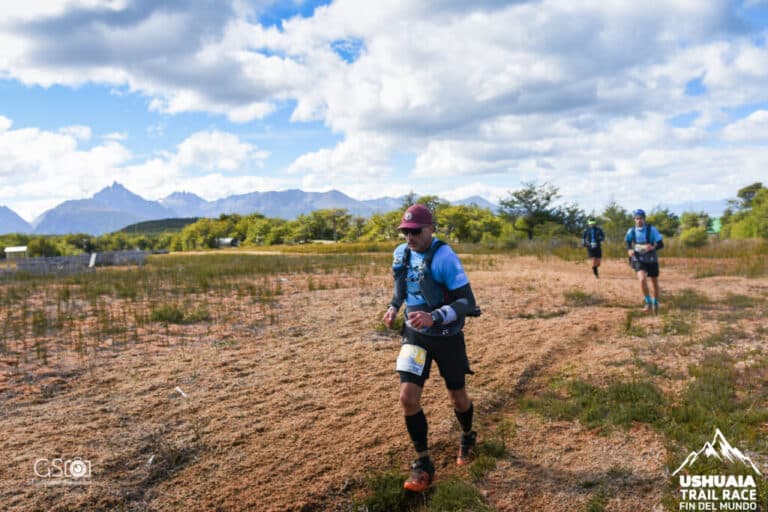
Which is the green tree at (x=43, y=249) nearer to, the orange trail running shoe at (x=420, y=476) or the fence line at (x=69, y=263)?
the fence line at (x=69, y=263)

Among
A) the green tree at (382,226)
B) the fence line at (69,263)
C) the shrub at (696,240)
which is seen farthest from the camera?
the green tree at (382,226)

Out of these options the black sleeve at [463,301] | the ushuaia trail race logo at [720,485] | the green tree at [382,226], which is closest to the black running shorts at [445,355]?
the black sleeve at [463,301]

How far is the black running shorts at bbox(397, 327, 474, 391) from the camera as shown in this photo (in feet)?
13.3

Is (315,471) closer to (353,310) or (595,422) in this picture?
(595,422)

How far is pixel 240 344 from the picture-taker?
8797mm

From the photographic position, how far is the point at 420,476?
4023 millimetres

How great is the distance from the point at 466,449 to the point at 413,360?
1123 millimetres

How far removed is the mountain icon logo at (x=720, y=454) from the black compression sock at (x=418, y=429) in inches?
78.8

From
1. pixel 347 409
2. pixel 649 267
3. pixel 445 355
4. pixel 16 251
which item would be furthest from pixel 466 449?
pixel 16 251

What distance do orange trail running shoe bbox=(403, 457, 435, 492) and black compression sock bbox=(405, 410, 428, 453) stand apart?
0.33 ft

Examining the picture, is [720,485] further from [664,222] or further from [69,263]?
[664,222]

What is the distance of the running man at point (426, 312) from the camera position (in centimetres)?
399

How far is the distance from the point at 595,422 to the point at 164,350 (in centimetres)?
679

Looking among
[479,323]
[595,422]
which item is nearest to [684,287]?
[479,323]
